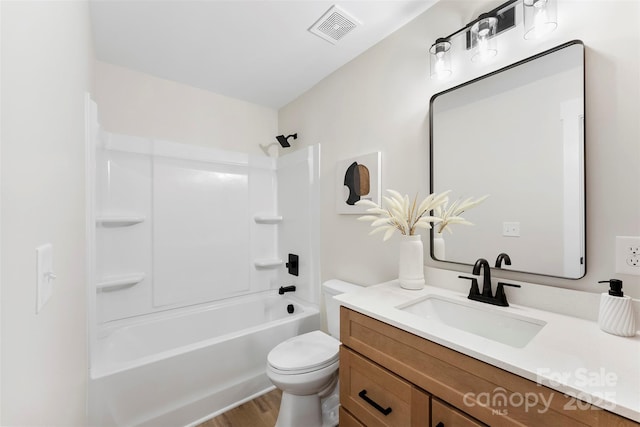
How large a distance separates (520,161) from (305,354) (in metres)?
1.50

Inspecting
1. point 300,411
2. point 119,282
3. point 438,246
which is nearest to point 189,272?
point 119,282

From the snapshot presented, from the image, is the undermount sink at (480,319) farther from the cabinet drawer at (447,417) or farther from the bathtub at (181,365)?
the bathtub at (181,365)

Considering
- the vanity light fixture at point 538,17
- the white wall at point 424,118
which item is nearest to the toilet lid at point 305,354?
the white wall at point 424,118

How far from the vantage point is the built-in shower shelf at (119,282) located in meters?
1.92

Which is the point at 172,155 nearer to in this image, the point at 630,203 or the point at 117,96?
the point at 117,96

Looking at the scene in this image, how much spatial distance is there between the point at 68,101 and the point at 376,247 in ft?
5.38

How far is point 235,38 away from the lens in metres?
1.75

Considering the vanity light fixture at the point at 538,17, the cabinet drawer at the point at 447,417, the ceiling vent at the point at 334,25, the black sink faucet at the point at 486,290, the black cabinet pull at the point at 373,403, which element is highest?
the ceiling vent at the point at 334,25

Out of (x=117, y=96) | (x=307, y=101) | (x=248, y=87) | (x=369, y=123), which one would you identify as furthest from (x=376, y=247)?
(x=117, y=96)

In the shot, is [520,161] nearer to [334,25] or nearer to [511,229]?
[511,229]

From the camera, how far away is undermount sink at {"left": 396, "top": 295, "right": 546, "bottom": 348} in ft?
3.37

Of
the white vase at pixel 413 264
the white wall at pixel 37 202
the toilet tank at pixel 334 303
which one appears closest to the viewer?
the white wall at pixel 37 202

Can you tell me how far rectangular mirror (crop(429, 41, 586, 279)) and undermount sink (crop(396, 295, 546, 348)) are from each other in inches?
9.0

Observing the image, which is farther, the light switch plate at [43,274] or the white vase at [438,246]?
the white vase at [438,246]
